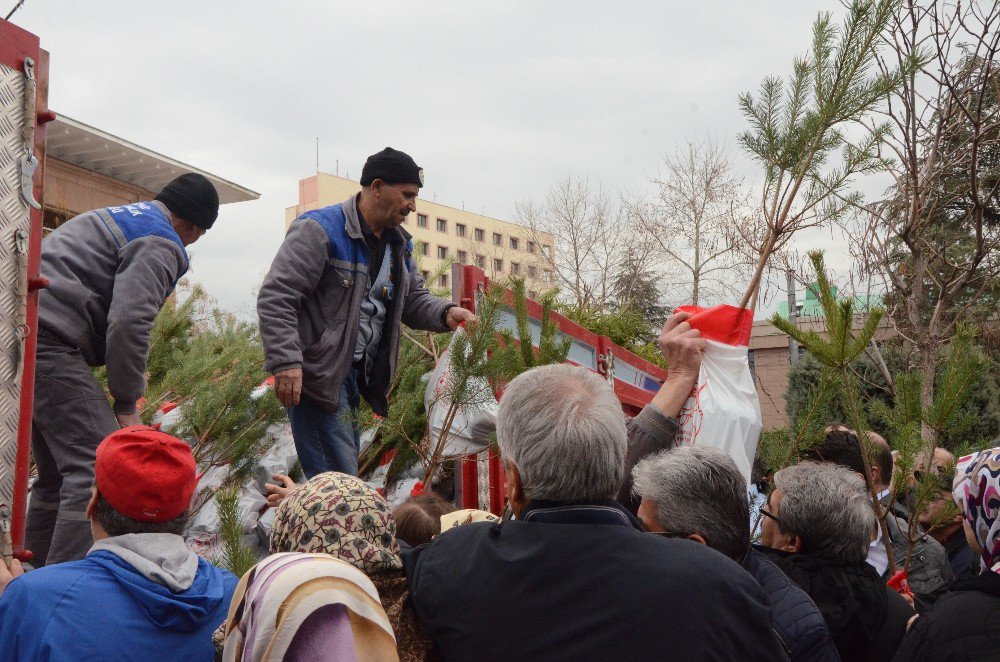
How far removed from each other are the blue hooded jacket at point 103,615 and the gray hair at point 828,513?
5.65ft

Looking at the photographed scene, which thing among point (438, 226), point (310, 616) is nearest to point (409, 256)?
point (310, 616)

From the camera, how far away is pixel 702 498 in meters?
2.36

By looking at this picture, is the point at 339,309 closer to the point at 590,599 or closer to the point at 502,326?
the point at 502,326

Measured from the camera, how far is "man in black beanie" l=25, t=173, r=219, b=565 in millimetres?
3211

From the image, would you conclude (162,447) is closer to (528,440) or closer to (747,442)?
(528,440)

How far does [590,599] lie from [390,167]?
8.17ft

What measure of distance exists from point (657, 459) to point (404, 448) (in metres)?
3.19

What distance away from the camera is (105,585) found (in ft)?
6.90

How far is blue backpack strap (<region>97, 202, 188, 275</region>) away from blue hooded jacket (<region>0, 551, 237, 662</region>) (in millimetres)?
1597

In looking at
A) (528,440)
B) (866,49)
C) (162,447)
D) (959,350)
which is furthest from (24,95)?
(959,350)

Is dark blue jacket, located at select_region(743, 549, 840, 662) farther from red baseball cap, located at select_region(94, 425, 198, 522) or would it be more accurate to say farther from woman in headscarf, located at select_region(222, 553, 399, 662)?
red baseball cap, located at select_region(94, 425, 198, 522)

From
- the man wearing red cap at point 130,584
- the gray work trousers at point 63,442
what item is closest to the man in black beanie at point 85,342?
the gray work trousers at point 63,442

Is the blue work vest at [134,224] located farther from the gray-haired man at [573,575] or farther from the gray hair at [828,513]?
the gray hair at [828,513]

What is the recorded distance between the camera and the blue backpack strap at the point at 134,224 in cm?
343
